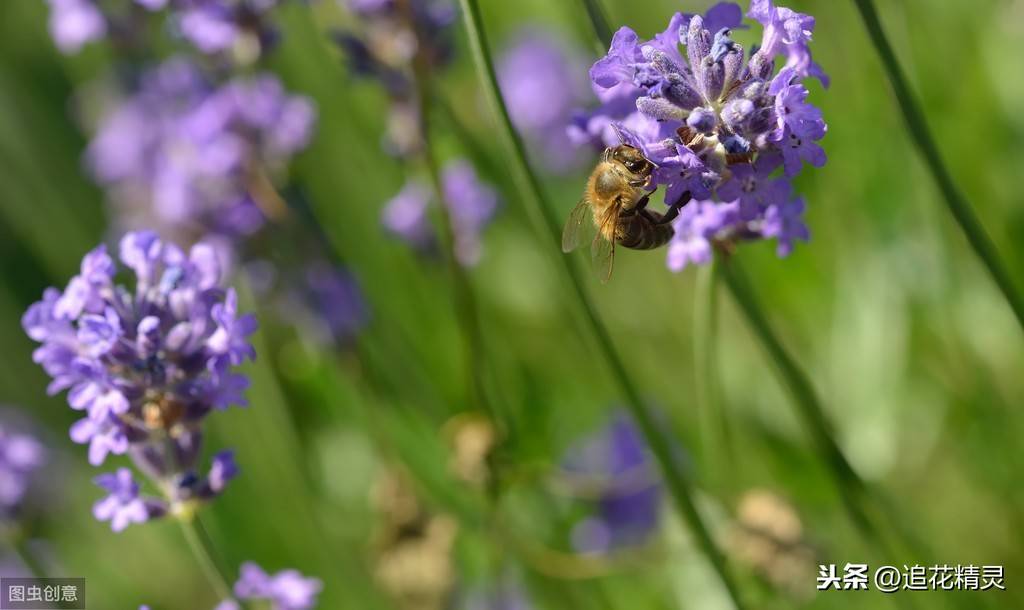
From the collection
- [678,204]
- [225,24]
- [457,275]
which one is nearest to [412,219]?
[457,275]

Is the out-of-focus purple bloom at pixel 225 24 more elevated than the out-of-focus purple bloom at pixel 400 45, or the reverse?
the out-of-focus purple bloom at pixel 225 24

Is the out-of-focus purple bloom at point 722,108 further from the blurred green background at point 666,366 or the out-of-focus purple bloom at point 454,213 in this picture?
the out-of-focus purple bloom at point 454,213

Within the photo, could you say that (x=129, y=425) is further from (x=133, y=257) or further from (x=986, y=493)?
(x=986, y=493)

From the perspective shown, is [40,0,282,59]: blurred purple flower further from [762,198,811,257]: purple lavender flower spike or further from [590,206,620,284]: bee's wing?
[762,198,811,257]: purple lavender flower spike

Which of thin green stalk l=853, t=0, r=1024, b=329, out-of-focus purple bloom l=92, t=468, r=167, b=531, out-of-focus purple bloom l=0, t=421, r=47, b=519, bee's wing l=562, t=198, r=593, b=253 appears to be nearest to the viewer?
thin green stalk l=853, t=0, r=1024, b=329

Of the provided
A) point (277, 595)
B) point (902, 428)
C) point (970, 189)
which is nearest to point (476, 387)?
point (277, 595)

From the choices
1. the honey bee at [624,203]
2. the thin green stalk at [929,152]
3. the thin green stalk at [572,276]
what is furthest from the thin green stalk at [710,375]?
the thin green stalk at [929,152]

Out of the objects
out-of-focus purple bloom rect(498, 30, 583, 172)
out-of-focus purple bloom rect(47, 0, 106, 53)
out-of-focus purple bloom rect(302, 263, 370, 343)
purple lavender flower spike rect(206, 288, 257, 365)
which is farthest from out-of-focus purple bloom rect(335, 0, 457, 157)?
out-of-focus purple bloom rect(498, 30, 583, 172)
